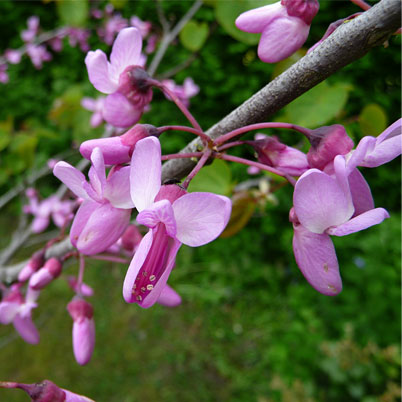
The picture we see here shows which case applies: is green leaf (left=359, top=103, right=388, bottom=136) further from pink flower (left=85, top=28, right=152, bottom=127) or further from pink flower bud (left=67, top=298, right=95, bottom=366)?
pink flower bud (left=67, top=298, right=95, bottom=366)

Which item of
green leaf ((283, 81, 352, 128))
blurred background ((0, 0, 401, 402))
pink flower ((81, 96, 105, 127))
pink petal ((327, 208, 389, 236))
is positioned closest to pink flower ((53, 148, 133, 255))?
pink petal ((327, 208, 389, 236))

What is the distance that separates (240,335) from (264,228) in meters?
0.72

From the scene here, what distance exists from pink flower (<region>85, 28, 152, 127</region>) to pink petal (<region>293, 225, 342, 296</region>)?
0.94 ft

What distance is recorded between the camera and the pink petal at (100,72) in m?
0.49

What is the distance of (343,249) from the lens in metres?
2.33

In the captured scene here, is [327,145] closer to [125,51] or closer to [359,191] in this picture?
[359,191]

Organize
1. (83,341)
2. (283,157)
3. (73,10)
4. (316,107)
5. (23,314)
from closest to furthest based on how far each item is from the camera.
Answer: (283,157), (83,341), (23,314), (316,107), (73,10)

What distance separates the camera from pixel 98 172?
368mm

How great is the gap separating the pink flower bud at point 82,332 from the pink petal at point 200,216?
0.33m

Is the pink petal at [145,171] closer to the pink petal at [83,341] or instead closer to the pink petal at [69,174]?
the pink petal at [69,174]

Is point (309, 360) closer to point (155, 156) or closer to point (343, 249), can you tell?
point (343, 249)

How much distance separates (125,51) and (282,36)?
21 cm

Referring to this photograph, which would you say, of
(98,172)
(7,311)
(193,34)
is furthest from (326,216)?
(193,34)

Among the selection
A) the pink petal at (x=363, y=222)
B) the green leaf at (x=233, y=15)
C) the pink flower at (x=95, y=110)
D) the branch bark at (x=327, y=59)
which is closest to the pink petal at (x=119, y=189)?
the branch bark at (x=327, y=59)
